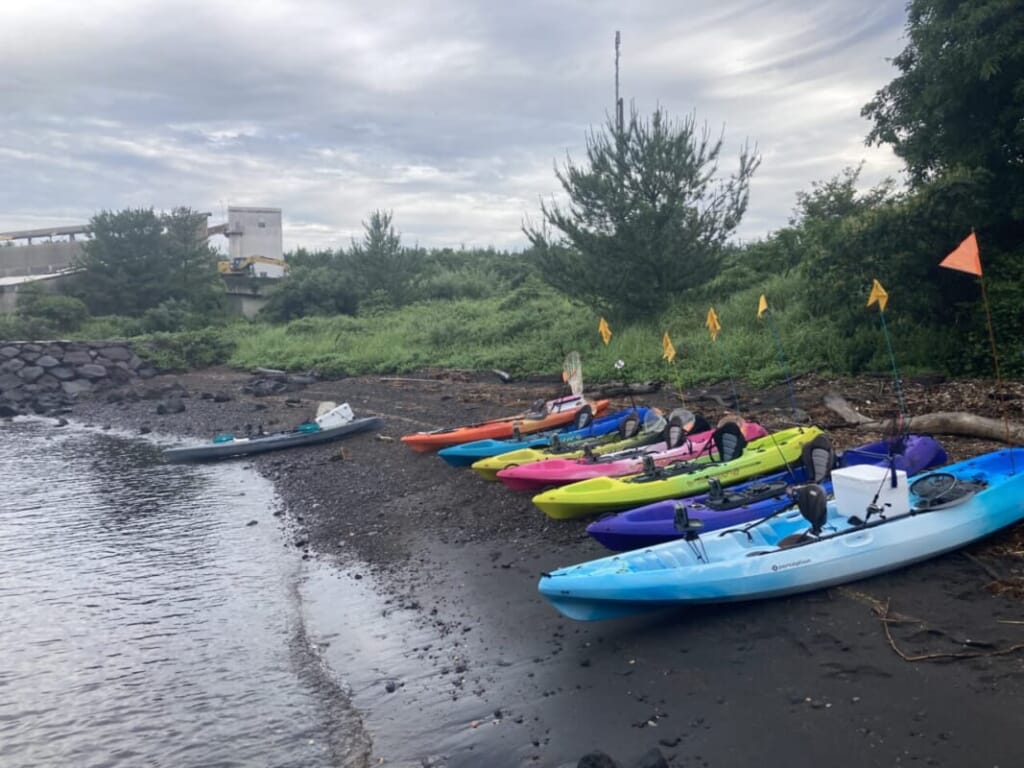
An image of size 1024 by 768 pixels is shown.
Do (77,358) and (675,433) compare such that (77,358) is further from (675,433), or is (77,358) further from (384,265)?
(675,433)

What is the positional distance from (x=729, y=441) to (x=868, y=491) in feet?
8.82

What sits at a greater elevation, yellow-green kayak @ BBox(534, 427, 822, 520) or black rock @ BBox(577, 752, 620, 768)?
yellow-green kayak @ BBox(534, 427, 822, 520)

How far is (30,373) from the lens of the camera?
99.9ft

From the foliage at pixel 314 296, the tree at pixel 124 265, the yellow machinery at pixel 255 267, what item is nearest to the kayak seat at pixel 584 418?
the foliage at pixel 314 296

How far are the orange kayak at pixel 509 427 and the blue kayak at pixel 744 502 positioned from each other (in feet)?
17.2

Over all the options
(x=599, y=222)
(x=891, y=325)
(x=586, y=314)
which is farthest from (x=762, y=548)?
(x=586, y=314)

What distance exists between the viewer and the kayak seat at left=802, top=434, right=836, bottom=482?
25.5 feet

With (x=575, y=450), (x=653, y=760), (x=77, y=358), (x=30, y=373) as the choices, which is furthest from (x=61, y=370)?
(x=653, y=760)

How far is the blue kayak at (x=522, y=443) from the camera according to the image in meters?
11.9

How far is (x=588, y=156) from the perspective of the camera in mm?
19781

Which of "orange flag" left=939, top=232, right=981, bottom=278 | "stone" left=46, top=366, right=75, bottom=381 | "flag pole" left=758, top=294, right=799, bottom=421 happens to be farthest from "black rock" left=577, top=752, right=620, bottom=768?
"stone" left=46, top=366, right=75, bottom=381

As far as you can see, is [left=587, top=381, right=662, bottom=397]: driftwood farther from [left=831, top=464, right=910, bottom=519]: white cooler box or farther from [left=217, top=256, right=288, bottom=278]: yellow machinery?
[left=217, top=256, right=288, bottom=278]: yellow machinery

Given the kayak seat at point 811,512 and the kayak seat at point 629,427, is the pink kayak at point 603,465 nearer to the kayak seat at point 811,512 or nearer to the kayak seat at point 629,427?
the kayak seat at point 629,427

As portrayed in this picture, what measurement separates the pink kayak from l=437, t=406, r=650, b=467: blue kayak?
1.39 meters
